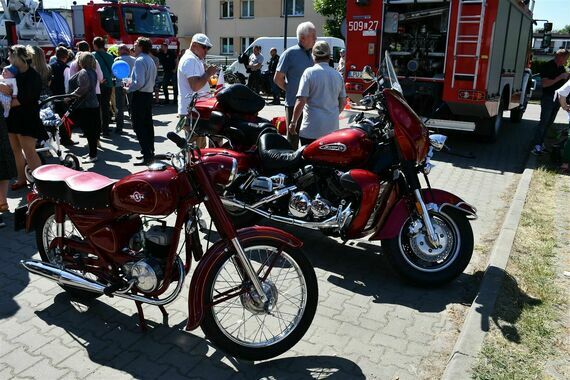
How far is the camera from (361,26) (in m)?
9.67

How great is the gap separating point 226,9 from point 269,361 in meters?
36.9

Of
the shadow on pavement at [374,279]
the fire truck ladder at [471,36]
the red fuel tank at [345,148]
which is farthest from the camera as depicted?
the fire truck ladder at [471,36]

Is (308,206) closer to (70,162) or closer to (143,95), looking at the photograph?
(70,162)

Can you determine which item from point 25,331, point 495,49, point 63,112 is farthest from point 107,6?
point 25,331

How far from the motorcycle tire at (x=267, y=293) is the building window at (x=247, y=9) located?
35.2 metres

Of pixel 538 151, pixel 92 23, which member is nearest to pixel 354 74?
pixel 538 151

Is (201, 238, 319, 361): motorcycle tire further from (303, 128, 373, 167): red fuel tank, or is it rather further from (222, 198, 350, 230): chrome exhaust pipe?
(303, 128, 373, 167): red fuel tank

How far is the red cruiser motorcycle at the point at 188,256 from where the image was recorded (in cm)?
290

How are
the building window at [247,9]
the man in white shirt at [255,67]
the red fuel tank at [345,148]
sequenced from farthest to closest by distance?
the building window at [247,9] < the man in white shirt at [255,67] < the red fuel tank at [345,148]

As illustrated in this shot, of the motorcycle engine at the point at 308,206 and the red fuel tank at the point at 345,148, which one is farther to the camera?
the motorcycle engine at the point at 308,206

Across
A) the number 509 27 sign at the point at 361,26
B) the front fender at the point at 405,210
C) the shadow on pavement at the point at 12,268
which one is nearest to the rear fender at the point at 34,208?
the shadow on pavement at the point at 12,268

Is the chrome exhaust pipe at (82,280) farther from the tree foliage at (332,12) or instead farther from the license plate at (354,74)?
the tree foliage at (332,12)

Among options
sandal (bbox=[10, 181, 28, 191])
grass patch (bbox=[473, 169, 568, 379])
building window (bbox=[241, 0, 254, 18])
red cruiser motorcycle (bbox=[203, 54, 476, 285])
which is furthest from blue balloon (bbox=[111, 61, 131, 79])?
building window (bbox=[241, 0, 254, 18])

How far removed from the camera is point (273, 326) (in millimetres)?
3246
